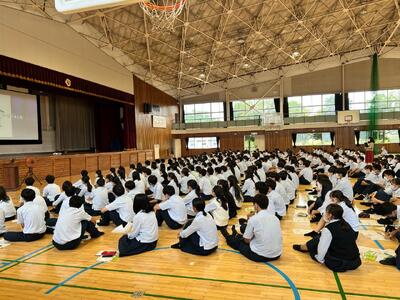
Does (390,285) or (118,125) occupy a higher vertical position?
(118,125)

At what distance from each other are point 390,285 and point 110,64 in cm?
1928

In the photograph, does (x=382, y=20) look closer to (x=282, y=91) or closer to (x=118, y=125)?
(x=282, y=91)

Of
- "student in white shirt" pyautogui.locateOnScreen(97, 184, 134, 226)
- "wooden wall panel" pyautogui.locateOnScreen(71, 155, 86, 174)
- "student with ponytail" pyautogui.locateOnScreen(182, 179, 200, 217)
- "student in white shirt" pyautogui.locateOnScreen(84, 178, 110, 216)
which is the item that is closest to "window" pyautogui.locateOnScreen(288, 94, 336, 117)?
"wooden wall panel" pyautogui.locateOnScreen(71, 155, 86, 174)

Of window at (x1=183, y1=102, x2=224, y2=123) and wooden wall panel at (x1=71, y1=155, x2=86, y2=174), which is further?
window at (x1=183, y1=102, x2=224, y2=123)

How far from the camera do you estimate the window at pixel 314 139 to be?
1067 inches

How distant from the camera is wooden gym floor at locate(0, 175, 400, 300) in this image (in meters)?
3.50

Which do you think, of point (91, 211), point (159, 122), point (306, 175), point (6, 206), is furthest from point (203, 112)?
point (6, 206)

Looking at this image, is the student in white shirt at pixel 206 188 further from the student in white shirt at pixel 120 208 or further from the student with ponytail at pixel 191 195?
the student in white shirt at pixel 120 208

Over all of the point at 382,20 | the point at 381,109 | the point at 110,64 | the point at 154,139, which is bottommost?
the point at 154,139

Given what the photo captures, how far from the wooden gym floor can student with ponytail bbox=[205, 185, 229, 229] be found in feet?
2.84

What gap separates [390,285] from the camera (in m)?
3.58

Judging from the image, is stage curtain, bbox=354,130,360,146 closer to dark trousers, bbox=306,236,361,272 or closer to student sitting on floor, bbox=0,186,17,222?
dark trousers, bbox=306,236,361,272

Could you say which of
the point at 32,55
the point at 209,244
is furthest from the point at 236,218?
the point at 32,55

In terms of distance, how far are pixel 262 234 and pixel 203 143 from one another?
86.1 ft
